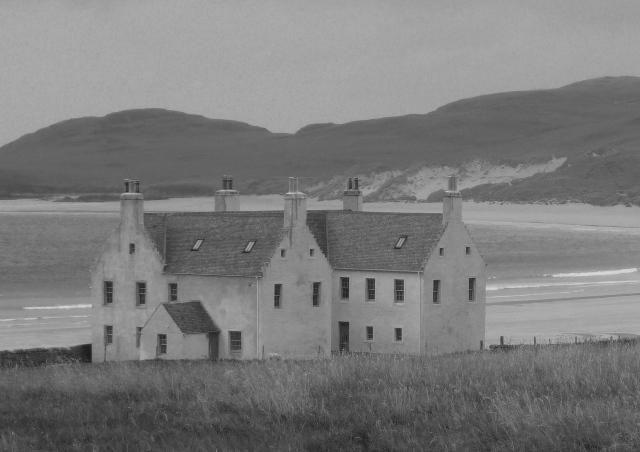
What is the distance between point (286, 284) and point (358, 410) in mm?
29886

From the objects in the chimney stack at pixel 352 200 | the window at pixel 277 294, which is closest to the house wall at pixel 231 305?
the window at pixel 277 294

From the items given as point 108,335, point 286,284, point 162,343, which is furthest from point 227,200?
point 162,343

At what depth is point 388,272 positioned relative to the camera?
159ft

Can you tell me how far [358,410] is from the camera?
16391 millimetres

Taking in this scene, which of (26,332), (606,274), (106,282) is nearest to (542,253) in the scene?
(606,274)

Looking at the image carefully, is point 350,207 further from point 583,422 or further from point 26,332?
point 583,422

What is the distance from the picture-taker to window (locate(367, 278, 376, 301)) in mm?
48781

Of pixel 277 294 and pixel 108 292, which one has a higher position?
pixel 277 294

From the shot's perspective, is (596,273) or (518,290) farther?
(596,273)

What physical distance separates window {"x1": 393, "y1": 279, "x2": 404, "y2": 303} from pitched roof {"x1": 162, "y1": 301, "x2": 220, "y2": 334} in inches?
301

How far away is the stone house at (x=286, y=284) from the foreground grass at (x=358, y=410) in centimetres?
2538

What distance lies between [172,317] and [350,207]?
48.4 feet

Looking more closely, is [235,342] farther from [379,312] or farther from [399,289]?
[399,289]

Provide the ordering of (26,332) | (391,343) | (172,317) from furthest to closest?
(26,332) → (391,343) → (172,317)
